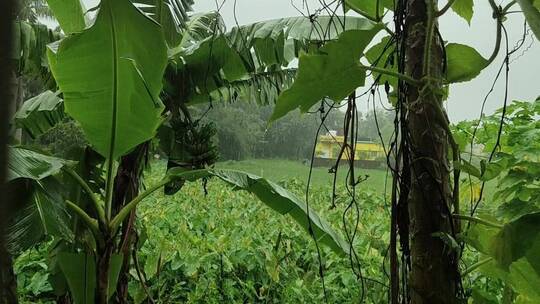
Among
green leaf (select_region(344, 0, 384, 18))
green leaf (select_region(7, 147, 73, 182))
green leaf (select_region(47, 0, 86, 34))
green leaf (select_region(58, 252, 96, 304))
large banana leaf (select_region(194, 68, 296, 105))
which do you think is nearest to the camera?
green leaf (select_region(344, 0, 384, 18))

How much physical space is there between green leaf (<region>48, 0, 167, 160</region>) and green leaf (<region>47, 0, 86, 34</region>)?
26cm

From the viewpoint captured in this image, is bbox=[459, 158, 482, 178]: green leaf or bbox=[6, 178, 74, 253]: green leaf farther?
bbox=[6, 178, 74, 253]: green leaf

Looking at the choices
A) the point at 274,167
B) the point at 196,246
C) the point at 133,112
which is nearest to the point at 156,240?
the point at 196,246

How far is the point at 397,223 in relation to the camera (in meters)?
0.53

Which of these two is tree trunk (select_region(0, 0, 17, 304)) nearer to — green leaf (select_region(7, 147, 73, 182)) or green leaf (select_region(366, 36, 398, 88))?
green leaf (select_region(366, 36, 398, 88))

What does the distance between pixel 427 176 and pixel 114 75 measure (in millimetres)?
684

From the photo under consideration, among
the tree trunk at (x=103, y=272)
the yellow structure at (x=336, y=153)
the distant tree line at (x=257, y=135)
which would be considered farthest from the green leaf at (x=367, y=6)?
the tree trunk at (x=103, y=272)

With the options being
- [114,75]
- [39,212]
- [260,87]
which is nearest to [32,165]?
[39,212]

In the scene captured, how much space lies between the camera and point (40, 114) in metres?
1.35

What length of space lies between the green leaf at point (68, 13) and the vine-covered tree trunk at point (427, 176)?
1.02 metres

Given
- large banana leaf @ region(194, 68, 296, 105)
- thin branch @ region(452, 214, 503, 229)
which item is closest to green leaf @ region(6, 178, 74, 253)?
thin branch @ region(452, 214, 503, 229)

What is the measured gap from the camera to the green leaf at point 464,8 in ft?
1.90

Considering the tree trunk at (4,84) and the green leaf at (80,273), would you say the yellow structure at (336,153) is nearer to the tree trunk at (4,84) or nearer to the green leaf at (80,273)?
the green leaf at (80,273)

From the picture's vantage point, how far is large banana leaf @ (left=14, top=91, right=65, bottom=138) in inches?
Result: 48.2
